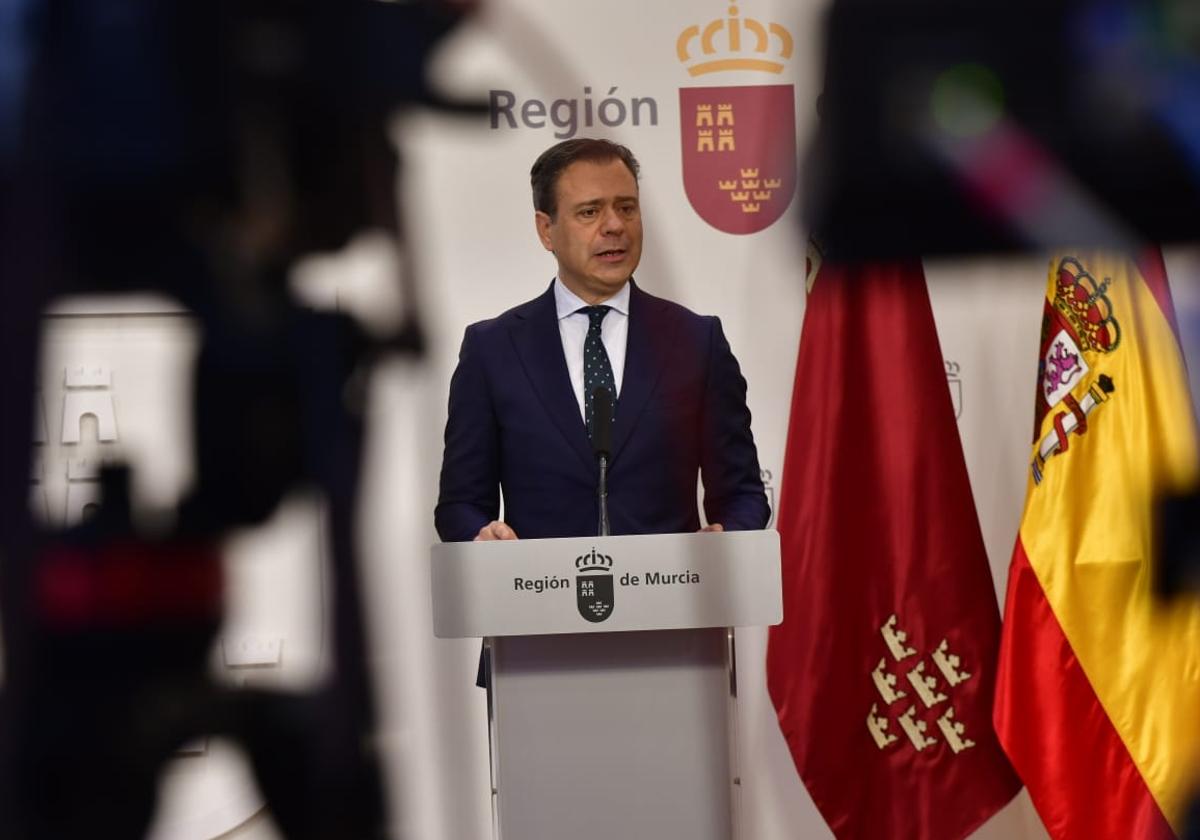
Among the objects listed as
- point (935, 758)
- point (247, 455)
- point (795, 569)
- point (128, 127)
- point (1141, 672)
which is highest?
→ point (128, 127)

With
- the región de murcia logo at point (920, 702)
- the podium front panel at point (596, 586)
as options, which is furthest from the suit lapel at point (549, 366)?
the región de murcia logo at point (920, 702)

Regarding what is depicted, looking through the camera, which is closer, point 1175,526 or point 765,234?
point 1175,526

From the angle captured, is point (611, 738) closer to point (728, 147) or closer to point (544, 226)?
point (544, 226)

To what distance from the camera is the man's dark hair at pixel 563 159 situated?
354 centimetres

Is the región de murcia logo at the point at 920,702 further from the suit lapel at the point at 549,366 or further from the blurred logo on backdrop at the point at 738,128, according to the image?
the blurred logo on backdrop at the point at 738,128

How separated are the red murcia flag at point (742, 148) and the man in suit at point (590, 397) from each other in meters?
0.32

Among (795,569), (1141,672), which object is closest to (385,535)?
(795,569)

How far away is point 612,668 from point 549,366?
1096 millimetres

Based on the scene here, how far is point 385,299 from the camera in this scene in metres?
3.83

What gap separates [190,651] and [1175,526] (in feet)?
8.37

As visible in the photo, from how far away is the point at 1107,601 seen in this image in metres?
3.54

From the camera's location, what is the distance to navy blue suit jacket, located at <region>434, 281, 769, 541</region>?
335 cm

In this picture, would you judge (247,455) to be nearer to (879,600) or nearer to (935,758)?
(879,600)

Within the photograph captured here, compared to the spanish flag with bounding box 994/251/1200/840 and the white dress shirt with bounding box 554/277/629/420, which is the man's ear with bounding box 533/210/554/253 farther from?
the spanish flag with bounding box 994/251/1200/840
